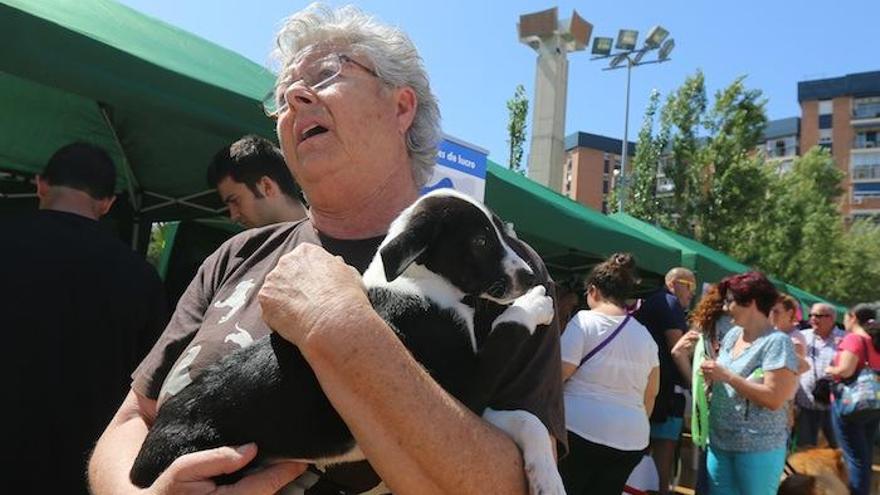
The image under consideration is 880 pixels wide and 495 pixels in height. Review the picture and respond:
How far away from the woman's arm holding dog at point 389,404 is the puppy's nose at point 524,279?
33 cm

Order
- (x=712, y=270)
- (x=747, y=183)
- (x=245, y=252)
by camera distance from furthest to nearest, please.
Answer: (x=747, y=183)
(x=712, y=270)
(x=245, y=252)

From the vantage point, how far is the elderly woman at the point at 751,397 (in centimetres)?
466

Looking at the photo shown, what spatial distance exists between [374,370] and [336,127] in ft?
2.20

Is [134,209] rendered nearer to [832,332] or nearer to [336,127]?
[336,127]

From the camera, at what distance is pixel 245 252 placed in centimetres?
192

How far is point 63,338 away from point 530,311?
196 centimetres

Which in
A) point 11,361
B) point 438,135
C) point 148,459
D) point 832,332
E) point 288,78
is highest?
point 288,78

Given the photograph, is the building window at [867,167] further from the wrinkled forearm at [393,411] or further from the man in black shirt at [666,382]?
the wrinkled forearm at [393,411]

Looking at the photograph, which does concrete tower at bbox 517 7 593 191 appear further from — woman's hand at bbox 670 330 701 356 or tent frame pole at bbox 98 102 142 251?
tent frame pole at bbox 98 102 142 251

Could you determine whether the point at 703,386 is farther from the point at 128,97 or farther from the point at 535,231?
the point at 128,97

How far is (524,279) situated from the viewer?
5.28 feet

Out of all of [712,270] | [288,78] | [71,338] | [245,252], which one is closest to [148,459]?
[245,252]

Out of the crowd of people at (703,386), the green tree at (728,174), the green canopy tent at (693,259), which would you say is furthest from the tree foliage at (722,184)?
the crowd of people at (703,386)

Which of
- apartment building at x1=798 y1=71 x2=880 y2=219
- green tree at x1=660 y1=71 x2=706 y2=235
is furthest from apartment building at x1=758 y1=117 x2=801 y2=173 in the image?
green tree at x1=660 y1=71 x2=706 y2=235
